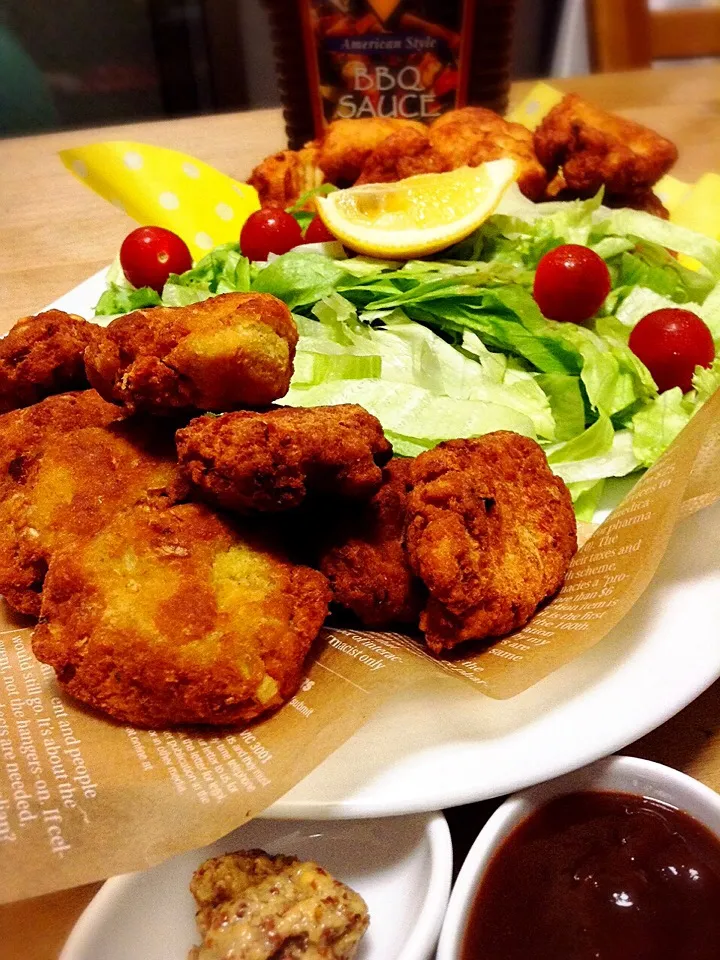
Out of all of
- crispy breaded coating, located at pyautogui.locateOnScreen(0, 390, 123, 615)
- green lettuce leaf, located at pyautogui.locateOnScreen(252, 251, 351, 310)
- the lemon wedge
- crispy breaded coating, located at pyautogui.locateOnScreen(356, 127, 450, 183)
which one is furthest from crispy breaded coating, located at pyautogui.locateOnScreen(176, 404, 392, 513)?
crispy breaded coating, located at pyautogui.locateOnScreen(356, 127, 450, 183)

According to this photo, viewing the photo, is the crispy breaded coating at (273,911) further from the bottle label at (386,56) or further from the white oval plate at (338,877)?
the bottle label at (386,56)

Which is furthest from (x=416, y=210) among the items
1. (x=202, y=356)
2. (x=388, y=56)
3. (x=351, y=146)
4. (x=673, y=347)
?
(x=202, y=356)

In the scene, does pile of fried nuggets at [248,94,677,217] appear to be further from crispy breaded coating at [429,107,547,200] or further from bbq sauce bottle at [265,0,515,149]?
bbq sauce bottle at [265,0,515,149]

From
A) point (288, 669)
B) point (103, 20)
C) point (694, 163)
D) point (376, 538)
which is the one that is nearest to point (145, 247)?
point (376, 538)

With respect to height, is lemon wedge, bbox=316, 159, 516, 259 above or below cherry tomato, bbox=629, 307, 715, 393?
above

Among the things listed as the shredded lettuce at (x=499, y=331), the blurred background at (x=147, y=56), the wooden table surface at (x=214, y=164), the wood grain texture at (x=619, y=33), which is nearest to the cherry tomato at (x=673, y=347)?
the shredded lettuce at (x=499, y=331)

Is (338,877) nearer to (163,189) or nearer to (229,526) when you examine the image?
(229,526)

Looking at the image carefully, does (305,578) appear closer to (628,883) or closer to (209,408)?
(209,408)

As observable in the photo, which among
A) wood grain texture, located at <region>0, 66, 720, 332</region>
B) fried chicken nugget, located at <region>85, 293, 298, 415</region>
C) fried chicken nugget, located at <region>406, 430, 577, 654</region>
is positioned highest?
fried chicken nugget, located at <region>85, 293, 298, 415</region>
